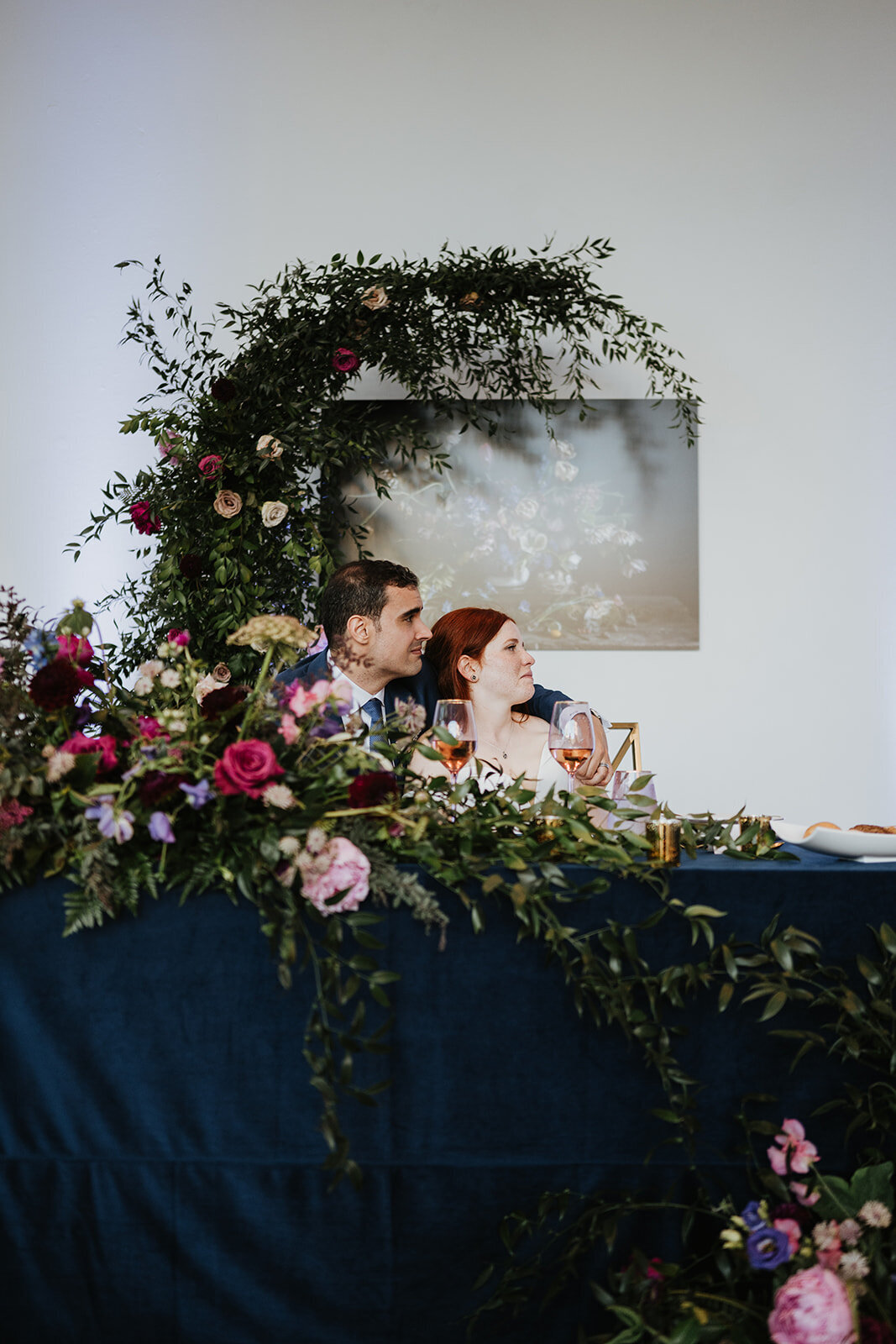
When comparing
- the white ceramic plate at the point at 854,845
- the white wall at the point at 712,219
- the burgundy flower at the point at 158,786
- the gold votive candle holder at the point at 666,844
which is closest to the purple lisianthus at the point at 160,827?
the burgundy flower at the point at 158,786

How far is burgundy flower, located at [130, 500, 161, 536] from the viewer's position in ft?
10.0

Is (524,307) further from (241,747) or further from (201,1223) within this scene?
(201,1223)

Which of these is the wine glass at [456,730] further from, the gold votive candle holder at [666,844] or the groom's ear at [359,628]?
the groom's ear at [359,628]

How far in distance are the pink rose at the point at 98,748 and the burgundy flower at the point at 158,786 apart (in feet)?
0.21

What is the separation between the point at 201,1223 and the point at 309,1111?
177 mm

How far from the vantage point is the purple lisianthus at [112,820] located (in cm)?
106

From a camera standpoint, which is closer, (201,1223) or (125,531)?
(201,1223)

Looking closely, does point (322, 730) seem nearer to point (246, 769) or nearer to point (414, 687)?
point (246, 769)

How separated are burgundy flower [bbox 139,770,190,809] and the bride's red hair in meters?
1.42

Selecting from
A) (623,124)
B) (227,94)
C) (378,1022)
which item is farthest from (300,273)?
(378,1022)

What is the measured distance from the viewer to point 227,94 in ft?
11.5

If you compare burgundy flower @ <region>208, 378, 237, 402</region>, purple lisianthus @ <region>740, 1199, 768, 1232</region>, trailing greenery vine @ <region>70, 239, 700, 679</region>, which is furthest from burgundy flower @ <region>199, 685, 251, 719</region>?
burgundy flower @ <region>208, 378, 237, 402</region>

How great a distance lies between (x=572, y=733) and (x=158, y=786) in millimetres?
605

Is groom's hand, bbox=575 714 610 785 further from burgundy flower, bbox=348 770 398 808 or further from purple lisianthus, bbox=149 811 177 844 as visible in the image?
purple lisianthus, bbox=149 811 177 844
